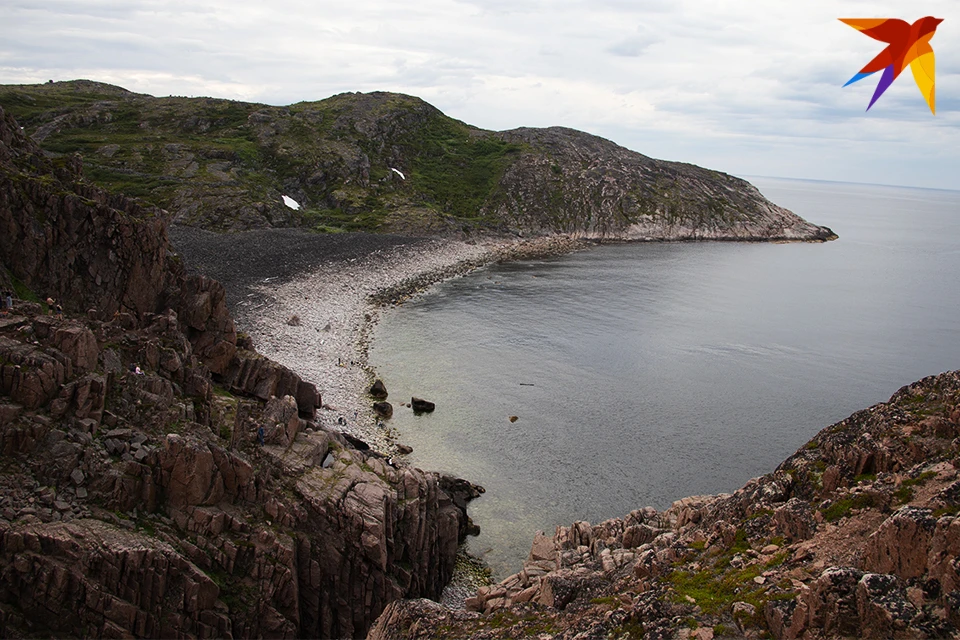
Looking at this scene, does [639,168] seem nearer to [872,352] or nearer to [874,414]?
[872,352]

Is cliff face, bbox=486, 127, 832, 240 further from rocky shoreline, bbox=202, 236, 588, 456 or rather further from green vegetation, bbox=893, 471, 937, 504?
green vegetation, bbox=893, 471, 937, 504

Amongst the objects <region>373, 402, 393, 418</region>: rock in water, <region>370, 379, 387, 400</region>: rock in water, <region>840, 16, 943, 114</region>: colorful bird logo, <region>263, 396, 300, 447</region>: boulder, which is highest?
<region>840, 16, 943, 114</region>: colorful bird logo

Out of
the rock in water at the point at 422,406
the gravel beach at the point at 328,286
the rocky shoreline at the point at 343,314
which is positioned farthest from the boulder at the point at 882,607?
the rock in water at the point at 422,406

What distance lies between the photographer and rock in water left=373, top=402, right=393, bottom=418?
56.8 m

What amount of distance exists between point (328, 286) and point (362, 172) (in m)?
72.3

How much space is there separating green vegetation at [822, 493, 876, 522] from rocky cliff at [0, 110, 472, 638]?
62.3 ft

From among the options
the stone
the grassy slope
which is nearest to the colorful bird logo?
the stone

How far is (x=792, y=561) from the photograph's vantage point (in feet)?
71.1

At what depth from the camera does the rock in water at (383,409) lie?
56781 millimetres

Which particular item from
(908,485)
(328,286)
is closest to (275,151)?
(328,286)

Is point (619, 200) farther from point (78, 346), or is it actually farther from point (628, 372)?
point (78, 346)

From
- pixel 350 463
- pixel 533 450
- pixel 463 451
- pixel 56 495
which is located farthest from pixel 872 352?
Result: pixel 56 495

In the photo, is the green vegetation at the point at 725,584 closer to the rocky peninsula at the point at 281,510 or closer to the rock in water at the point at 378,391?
the rocky peninsula at the point at 281,510

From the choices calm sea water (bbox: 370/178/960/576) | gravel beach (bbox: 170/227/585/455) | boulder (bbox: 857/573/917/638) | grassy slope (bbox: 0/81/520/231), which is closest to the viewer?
boulder (bbox: 857/573/917/638)
